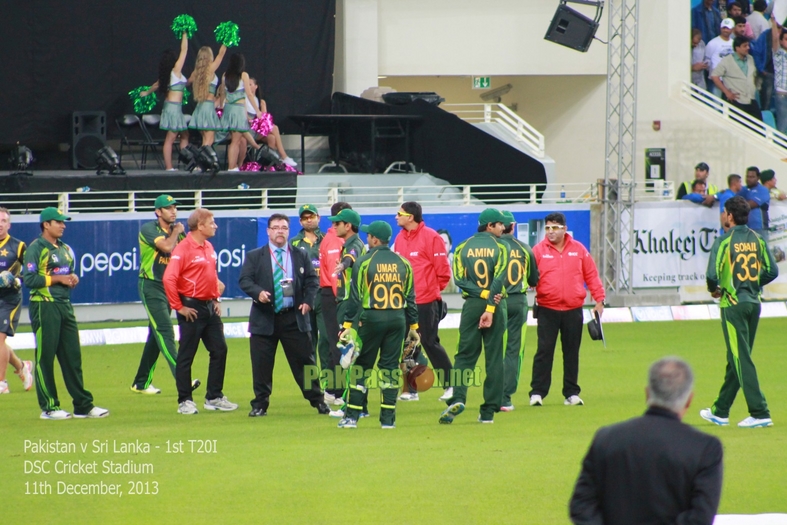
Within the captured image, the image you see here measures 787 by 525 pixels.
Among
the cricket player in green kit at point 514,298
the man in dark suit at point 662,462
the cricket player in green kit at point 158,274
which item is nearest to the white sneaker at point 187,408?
the cricket player in green kit at point 158,274

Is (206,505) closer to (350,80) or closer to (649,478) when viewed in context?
(649,478)

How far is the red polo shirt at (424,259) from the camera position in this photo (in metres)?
12.3

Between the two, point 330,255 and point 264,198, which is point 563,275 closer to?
point 330,255

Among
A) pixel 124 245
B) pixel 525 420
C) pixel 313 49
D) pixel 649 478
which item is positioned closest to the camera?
pixel 649 478

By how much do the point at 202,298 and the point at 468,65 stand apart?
62.1ft

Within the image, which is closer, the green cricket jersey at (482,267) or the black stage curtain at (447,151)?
the green cricket jersey at (482,267)

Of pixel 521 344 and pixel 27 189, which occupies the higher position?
pixel 27 189

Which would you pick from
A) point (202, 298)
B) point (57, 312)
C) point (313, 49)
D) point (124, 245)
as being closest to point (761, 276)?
point (202, 298)

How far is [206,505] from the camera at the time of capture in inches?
299

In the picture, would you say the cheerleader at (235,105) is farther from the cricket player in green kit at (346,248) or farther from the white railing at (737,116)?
the cricket player in green kit at (346,248)

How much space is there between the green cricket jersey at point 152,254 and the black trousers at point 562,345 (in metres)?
4.11

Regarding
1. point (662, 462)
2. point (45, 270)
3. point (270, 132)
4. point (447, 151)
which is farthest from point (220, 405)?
point (447, 151)

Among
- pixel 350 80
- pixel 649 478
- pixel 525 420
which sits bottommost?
pixel 525 420

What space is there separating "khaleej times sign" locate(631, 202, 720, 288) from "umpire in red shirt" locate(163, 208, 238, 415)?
13218mm
